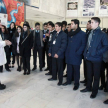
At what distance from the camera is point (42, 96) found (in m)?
2.77

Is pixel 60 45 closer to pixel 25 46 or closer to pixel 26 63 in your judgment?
pixel 25 46

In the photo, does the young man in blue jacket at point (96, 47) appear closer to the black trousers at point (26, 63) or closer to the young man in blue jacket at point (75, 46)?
the young man in blue jacket at point (75, 46)

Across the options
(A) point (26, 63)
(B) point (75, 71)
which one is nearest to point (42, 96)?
(B) point (75, 71)

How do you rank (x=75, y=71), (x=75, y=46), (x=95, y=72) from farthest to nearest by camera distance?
(x=75, y=71), (x=75, y=46), (x=95, y=72)

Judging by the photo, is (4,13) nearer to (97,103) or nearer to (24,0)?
(24,0)

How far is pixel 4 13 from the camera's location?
5957mm

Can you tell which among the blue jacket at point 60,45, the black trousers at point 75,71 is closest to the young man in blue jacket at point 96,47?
the black trousers at point 75,71

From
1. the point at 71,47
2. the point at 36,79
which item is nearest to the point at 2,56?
the point at 36,79

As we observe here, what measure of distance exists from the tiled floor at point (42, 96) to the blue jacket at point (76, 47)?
0.72m

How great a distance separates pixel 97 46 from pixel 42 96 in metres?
1.52

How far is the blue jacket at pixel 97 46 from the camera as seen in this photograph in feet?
8.25

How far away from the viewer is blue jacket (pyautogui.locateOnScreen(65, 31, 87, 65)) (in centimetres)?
296

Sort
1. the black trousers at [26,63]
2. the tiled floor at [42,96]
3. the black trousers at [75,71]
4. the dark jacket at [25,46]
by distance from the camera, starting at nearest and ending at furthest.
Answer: the tiled floor at [42,96] < the black trousers at [75,71] < the dark jacket at [25,46] < the black trousers at [26,63]

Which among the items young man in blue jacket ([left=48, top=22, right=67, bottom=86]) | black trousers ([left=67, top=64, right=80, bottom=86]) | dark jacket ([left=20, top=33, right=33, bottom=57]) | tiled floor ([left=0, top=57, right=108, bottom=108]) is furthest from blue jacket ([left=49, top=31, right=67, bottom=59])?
dark jacket ([left=20, top=33, right=33, bottom=57])
